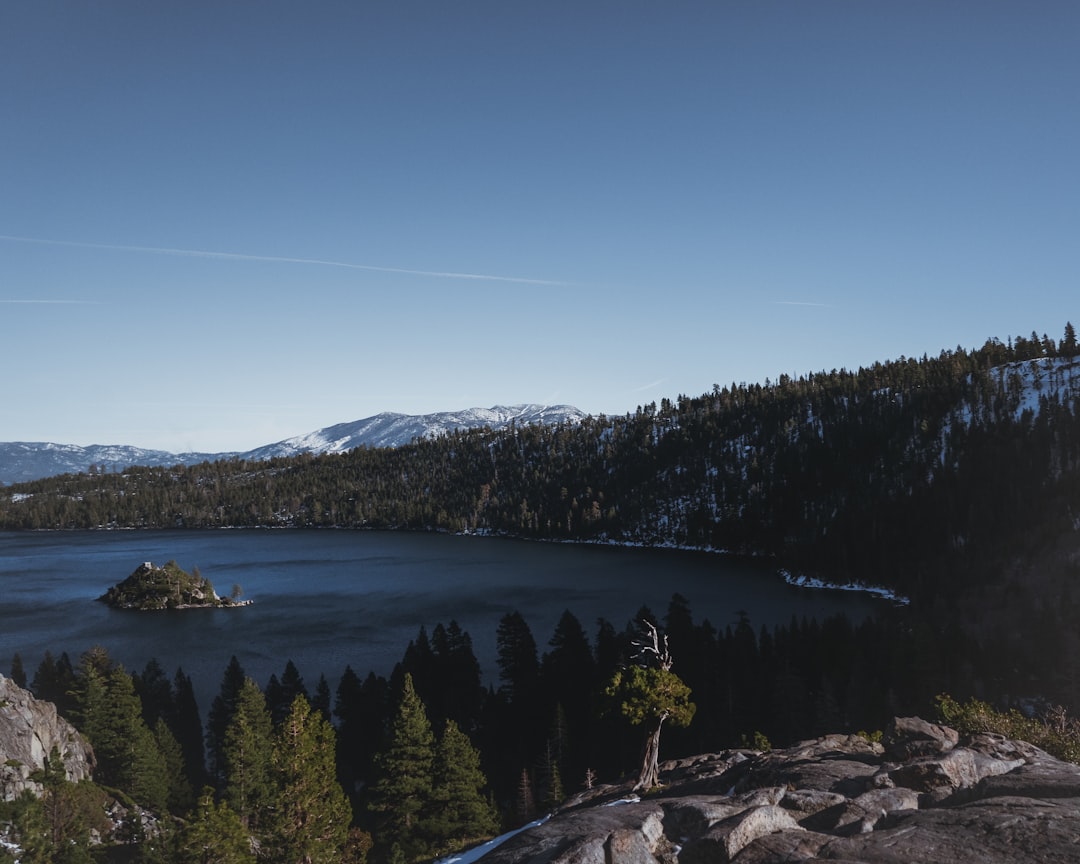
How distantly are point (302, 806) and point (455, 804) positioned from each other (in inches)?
487

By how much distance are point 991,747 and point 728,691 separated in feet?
144

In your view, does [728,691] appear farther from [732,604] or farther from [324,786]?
[732,604]

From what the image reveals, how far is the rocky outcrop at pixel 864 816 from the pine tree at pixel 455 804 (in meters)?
20.8

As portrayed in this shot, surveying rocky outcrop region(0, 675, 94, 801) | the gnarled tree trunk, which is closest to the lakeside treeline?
rocky outcrop region(0, 675, 94, 801)

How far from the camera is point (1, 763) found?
47.1m

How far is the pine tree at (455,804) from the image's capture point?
4647cm

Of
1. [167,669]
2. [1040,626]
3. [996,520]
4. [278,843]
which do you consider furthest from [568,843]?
[996,520]

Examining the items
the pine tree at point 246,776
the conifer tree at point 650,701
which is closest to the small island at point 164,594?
the pine tree at point 246,776

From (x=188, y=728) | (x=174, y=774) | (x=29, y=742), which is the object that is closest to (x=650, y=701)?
(x=174, y=774)

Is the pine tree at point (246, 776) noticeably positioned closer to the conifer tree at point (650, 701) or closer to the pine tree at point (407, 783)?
the pine tree at point (407, 783)

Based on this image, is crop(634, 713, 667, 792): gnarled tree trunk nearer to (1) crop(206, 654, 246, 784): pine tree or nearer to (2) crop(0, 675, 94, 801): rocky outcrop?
(2) crop(0, 675, 94, 801): rocky outcrop

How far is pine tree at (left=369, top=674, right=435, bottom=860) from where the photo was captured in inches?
1853

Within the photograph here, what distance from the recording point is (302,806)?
1539 inches

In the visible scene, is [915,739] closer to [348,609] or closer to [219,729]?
[219,729]
